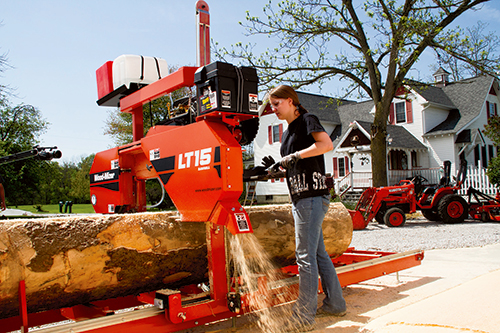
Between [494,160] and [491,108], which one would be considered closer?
[494,160]

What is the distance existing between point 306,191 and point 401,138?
Result: 21.0 m

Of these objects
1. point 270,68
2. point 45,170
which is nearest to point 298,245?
point 270,68

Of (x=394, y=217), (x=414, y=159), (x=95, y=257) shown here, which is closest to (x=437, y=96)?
(x=414, y=159)

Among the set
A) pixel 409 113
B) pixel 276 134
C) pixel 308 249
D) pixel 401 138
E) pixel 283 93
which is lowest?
pixel 308 249

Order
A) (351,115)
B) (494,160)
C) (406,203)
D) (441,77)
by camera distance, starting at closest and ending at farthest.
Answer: (406,203) < (494,160) < (351,115) < (441,77)

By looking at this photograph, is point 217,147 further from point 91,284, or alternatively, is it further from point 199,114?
point 91,284

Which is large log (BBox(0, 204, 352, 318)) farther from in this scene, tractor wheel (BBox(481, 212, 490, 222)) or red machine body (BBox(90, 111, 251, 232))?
tractor wheel (BBox(481, 212, 490, 222))

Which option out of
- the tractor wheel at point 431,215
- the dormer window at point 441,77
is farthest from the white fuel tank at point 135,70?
the dormer window at point 441,77

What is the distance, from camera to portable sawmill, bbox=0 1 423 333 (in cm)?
253

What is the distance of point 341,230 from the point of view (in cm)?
444

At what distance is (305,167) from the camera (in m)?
3.07

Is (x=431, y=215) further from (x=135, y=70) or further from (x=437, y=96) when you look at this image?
(x=437, y=96)

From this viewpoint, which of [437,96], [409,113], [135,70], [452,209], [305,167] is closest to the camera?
[305,167]

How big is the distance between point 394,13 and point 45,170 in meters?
26.2
